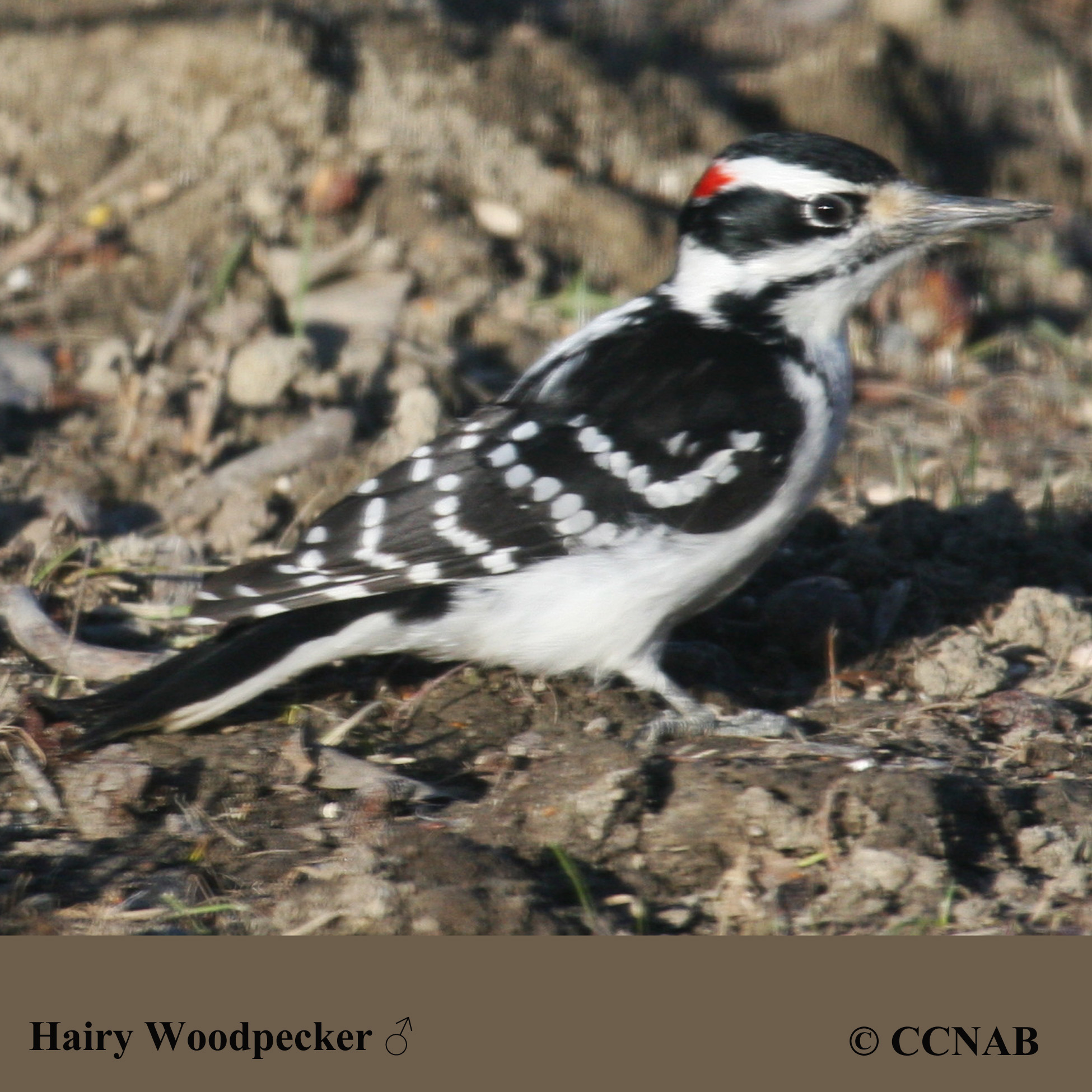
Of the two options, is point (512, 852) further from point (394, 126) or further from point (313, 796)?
point (394, 126)

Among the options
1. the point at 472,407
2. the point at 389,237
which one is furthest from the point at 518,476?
the point at 389,237

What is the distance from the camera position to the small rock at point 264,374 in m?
5.47

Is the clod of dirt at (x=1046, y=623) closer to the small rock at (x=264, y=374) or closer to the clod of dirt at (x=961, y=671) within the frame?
the clod of dirt at (x=961, y=671)

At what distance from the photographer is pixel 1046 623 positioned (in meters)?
4.37

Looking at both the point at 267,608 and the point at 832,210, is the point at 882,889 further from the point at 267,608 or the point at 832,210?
the point at 832,210

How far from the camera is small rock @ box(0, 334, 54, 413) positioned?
548 cm

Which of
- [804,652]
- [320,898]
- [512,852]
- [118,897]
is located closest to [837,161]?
[804,652]

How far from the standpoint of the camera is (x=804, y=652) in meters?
4.39

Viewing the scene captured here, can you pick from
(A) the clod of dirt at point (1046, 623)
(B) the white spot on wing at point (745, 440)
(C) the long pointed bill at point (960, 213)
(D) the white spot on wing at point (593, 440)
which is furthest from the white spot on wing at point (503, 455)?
(A) the clod of dirt at point (1046, 623)

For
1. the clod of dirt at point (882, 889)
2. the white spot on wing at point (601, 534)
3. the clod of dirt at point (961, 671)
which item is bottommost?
the clod of dirt at point (882, 889)

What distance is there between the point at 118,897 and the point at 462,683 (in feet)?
3.97

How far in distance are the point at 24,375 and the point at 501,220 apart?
2.09 metres

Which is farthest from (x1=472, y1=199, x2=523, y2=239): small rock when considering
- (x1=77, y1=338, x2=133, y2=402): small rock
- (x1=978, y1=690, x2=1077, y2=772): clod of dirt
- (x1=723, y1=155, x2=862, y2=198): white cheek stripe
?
(x1=978, y1=690, x2=1077, y2=772): clod of dirt

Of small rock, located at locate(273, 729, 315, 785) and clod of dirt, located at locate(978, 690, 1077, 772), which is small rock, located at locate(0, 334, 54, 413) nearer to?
small rock, located at locate(273, 729, 315, 785)
